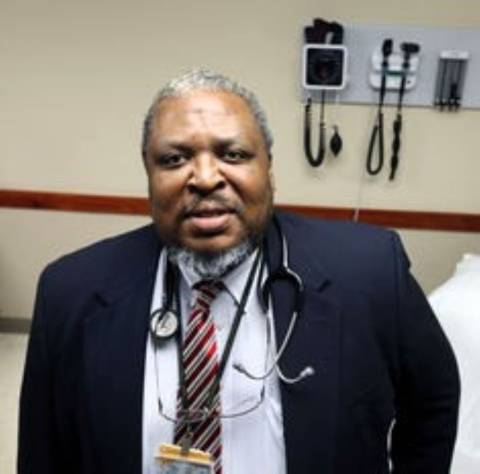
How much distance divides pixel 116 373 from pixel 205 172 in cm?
36

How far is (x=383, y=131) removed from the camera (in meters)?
2.66

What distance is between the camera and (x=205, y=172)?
94 centimetres

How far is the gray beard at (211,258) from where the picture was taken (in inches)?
38.9

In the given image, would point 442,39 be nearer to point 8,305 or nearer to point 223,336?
point 223,336

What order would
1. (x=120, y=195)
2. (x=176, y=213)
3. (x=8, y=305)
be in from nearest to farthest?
(x=176, y=213) < (x=120, y=195) < (x=8, y=305)

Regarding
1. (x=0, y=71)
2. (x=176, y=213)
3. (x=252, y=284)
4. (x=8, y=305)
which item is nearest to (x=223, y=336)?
(x=252, y=284)

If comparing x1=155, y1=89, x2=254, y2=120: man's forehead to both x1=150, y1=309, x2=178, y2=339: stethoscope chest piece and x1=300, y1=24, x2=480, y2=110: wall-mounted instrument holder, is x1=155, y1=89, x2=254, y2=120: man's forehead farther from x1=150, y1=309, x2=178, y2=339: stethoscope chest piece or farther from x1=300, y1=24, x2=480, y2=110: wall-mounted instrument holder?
x1=300, y1=24, x2=480, y2=110: wall-mounted instrument holder

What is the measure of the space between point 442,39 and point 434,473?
188cm

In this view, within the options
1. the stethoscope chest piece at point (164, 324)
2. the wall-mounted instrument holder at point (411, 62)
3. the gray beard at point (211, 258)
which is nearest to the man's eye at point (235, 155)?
the gray beard at point (211, 258)

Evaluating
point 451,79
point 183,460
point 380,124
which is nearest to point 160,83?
point 380,124

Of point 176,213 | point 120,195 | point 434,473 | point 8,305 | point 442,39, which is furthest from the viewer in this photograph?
point 8,305

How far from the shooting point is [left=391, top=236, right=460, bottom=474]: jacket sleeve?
108 cm

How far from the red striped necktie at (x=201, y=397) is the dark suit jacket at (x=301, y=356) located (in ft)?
0.24

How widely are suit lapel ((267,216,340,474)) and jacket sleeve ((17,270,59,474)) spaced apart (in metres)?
0.41
